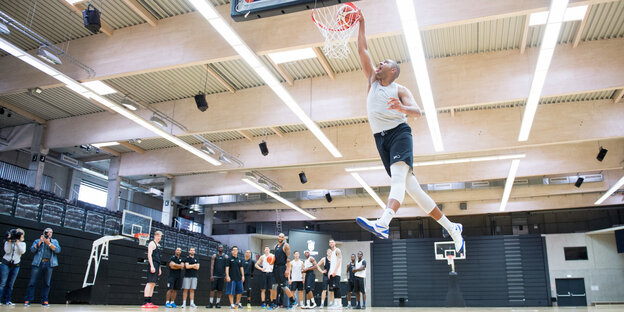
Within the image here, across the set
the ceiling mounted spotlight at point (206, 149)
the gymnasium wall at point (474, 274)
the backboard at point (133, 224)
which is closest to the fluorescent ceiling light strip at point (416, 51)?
the ceiling mounted spotlight at point (206, 149)

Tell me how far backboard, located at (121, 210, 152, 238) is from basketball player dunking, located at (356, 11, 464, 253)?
46.8 feet

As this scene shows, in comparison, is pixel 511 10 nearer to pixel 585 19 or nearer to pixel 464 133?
pixel 585 19

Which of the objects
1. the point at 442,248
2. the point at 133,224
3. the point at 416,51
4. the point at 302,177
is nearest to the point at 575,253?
the point at 442,248

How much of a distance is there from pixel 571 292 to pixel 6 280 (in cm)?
2531

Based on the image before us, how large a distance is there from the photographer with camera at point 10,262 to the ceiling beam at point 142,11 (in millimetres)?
5457

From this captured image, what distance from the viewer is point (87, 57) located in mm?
11141

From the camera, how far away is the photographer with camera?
9.58 metres

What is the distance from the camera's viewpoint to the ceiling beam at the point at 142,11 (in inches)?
388

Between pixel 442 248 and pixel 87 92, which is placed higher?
pixel 87 92

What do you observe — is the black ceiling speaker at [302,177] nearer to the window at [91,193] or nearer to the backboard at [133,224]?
the backboard at [133,224]

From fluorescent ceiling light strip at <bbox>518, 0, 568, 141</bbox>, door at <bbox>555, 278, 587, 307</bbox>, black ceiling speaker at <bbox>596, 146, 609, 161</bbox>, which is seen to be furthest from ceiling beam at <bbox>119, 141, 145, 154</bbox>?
door at <bbox>555, 278, 587, 307</bbox>

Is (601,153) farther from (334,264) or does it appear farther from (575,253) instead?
(575,253)

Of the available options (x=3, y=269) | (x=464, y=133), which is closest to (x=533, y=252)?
(x=464, y=133)

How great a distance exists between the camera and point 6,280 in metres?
9.74
